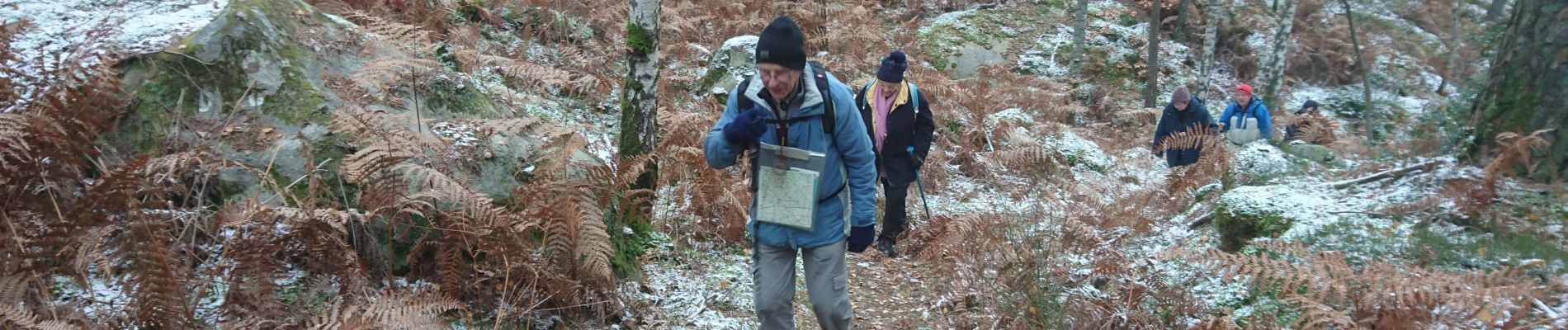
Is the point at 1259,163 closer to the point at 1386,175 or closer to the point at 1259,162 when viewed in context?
the point at 1259,162

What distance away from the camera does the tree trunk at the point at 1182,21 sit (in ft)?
63.9

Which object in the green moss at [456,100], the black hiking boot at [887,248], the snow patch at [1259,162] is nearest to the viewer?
the green moss at [456,100]

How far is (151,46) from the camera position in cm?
451

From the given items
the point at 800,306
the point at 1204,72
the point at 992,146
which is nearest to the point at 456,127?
the point at 800,306

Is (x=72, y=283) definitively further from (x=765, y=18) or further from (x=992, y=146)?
(x=765, y=18)

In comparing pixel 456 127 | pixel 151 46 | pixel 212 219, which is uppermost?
pixel 151 46

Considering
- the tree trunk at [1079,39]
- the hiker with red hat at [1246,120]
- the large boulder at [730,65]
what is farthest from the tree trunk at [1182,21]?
the large boulder at [730,65]

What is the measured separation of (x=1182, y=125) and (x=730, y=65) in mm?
5483

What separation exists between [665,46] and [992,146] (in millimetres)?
4622

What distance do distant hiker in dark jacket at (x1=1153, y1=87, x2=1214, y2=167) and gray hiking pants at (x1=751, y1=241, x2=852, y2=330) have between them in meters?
6.21

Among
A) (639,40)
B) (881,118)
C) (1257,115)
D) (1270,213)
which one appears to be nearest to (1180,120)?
(1257,115)

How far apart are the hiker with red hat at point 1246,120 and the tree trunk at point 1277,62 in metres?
6.31

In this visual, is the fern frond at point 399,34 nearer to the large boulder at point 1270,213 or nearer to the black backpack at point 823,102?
the black backpack at point 823,102

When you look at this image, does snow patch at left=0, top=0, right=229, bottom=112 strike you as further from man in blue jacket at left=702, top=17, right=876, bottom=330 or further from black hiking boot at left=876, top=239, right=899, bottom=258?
black hiking boot at left=876, top=239, right=899, bottom=258
